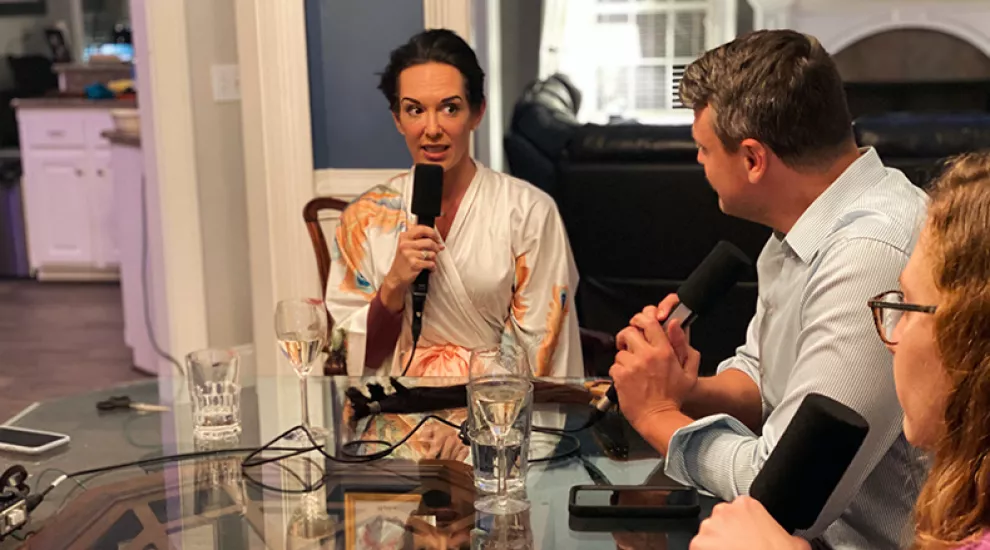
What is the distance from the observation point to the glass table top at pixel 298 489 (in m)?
1.29

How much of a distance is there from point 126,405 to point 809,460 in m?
1.18

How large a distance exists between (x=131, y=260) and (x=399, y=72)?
249cm

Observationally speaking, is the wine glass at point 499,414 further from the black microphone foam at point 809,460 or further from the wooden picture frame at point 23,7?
the wooden picture frame at point 23,7

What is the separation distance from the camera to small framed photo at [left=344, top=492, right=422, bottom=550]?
127cm

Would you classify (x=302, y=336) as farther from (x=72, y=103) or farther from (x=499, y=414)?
(x=72, y=103)

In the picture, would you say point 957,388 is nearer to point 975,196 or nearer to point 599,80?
point 975,196

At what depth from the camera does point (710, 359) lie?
3.57m

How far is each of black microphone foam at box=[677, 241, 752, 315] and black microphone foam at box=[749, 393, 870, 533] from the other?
1.60 ft

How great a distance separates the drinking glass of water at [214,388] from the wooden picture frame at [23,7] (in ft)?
20.1

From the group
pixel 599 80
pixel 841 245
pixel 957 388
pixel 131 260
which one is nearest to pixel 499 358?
pixel 841 245

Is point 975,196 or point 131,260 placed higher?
point 975,196

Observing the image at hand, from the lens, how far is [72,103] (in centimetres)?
597

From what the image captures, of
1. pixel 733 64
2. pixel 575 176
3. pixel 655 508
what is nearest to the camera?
pixel 655 508

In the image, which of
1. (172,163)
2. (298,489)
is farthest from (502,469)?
(172,163)
